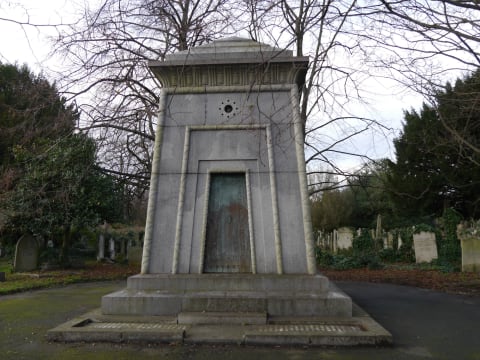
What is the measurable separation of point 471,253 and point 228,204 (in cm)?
1207

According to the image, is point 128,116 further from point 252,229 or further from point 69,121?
point 252,229

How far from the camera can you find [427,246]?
63.3ft

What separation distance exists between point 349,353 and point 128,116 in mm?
9933

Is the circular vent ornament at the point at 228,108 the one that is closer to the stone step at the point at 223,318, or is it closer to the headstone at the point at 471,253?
the stone step at the point at 223,318

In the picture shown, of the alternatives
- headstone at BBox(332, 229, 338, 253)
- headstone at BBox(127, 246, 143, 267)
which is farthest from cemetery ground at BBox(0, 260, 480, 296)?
headstone at BBox(332, 229, 338, 253)

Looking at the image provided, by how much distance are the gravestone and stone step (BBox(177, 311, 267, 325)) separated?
461 mm

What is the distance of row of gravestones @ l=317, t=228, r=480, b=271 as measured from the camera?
15578 millimetres

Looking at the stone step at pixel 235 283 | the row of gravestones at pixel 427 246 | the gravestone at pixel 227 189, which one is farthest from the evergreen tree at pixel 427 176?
the stone step at pixel 235 283

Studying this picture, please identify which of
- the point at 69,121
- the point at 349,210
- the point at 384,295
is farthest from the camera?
the point at 349,210

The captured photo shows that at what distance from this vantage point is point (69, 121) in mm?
11883

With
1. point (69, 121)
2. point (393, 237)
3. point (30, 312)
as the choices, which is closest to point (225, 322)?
point (30, 312)

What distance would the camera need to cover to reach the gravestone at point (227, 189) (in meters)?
6.87

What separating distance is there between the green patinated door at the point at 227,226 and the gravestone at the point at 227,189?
0.02 metres

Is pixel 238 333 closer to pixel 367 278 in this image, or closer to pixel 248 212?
pixel 248 212
